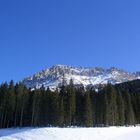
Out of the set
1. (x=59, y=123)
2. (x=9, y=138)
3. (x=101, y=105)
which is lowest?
(x=9, y=138)

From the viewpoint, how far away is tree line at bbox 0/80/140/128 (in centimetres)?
7856

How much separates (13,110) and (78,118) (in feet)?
54.9

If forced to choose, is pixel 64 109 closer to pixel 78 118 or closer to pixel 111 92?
pixel 78 118

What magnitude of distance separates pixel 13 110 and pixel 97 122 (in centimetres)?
2256

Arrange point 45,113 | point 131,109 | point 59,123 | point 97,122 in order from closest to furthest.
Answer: point 59,123
point 45,113
point 97,122
point 131,109

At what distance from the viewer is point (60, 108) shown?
7712cm

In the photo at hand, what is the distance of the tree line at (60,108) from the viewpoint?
78.6 meters

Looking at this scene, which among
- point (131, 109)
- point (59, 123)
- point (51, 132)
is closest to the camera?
point (51, 132)

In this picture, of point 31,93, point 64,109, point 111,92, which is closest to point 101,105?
point 111,92

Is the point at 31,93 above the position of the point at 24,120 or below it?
above

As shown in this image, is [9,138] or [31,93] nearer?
[9,138]

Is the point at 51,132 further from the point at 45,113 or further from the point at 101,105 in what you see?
the point at 101,105

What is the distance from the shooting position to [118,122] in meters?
86.8

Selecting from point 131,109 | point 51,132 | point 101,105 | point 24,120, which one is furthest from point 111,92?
point 51,132
